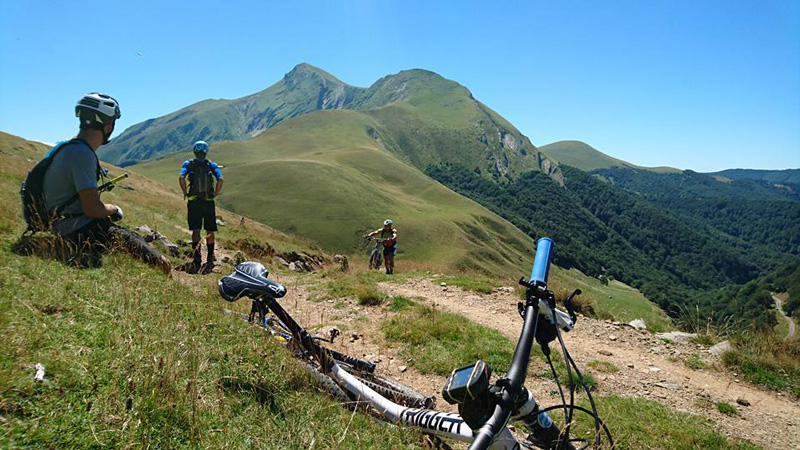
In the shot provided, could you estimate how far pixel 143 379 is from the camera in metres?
2.80

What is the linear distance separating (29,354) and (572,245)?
198 meters

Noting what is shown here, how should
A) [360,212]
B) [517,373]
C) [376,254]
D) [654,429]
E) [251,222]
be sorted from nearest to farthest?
1. [517,373]
2. [654,429]
3. [376,254]
4. [251,222]
5. [360,212]

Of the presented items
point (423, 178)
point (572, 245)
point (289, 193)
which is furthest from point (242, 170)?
point (572, 245)

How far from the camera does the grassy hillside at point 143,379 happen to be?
7.93 feet

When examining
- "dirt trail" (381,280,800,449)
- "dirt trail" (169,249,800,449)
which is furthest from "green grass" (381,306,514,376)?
"dirt trail" (381,280,800,449)

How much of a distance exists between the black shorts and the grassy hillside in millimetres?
5493

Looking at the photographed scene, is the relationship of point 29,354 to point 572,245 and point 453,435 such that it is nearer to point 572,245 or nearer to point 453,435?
point 453,435

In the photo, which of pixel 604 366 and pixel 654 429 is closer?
pixel 654 429

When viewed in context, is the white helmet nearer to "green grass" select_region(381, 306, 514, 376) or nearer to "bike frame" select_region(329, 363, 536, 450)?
"bike frame" select_region(329, 363, 536, 450)

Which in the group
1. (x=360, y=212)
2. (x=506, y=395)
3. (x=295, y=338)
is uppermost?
(x=506, y=395)

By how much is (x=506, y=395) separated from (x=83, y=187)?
21.0ft

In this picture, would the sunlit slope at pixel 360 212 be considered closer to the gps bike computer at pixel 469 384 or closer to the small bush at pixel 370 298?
the small bush at pixel 370 298

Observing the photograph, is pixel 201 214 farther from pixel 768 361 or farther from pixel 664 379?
pixel 768 361

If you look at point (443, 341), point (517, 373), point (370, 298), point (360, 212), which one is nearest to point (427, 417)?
A: point (517, 373)
